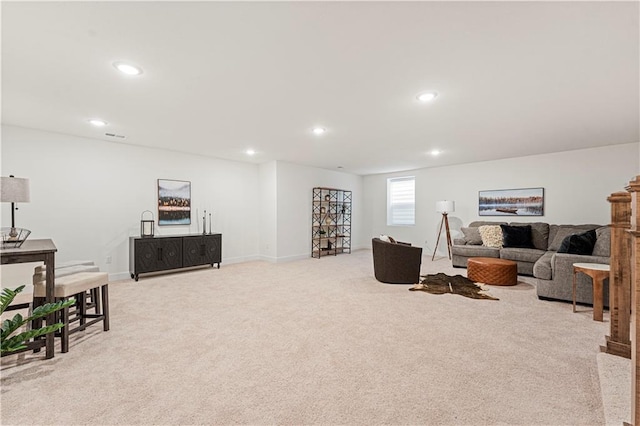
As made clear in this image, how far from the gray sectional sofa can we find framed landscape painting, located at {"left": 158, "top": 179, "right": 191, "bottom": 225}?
557cm

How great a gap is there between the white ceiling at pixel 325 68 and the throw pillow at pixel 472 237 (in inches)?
Answer: 94.2

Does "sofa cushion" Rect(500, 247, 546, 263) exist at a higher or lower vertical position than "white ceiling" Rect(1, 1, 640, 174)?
lower

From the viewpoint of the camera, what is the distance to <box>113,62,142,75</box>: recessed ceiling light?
238cm

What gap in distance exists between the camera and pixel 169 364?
7.30 feet

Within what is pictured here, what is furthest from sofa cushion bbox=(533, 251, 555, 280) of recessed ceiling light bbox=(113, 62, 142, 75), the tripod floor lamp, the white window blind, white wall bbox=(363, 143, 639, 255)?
recessed ceiling light bbox=(113, 62, 142, 75)

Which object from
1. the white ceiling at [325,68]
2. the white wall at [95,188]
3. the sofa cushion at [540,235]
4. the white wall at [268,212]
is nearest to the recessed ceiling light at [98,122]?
the white ceiling at [325,68]

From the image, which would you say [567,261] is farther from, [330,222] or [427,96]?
[330,222]

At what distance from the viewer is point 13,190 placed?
2520mm

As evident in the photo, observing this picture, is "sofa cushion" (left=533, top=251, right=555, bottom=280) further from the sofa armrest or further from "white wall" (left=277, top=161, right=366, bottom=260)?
"white wall" (left=277, top=161, right=366, bottom=260)

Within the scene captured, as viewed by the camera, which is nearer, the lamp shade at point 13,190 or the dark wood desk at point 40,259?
the dark wood desk at point 40,259

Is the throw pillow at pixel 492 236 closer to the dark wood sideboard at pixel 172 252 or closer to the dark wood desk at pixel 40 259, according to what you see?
the dark wood sideboard at pixel 172 252

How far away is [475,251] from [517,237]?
0.81 metres

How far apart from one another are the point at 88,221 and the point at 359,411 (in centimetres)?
518

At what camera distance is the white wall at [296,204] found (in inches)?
271
